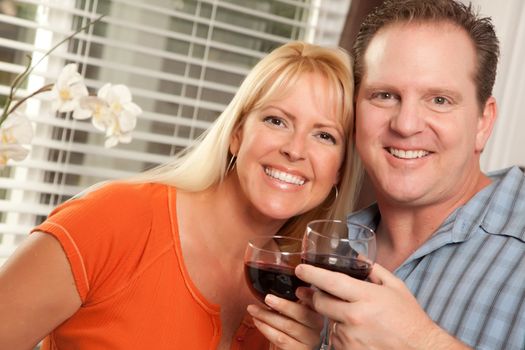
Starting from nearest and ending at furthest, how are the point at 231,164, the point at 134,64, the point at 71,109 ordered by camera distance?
the point at 71,109 → the point at 231,164 → the point at 134,64

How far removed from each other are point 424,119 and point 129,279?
817 mm

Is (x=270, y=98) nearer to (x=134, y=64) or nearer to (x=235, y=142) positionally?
(x=235, y=142)

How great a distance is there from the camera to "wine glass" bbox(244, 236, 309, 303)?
171 centimetres

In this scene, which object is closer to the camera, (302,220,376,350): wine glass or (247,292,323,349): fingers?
(302,220,376,350): wine glass

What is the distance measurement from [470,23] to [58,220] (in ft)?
3.63

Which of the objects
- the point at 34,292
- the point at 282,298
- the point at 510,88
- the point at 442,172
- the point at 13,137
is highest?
the point at 510,88

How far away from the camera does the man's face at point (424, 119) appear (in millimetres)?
1938

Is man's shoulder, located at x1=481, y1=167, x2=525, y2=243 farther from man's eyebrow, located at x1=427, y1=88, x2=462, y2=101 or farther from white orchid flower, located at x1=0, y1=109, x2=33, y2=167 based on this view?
white orchid flower, located at x1=0, y1=109, x2=33, y2=167

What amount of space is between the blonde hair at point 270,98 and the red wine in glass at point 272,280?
0.53m

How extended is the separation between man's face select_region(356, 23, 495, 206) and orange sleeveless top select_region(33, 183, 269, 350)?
550 mm

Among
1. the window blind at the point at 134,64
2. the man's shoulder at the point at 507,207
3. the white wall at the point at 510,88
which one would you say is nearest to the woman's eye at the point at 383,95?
the man's shoulder at the point at 507,207

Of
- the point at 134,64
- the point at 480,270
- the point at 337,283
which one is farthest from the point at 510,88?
the point at 337,283

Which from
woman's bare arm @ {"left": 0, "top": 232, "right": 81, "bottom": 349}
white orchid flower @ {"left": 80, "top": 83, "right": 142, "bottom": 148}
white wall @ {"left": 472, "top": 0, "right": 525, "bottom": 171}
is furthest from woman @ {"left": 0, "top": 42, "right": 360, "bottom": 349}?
white wall @ {"left": 472, "top": 0, "right": 525, "bottom": 171}

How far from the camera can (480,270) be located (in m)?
1.80
